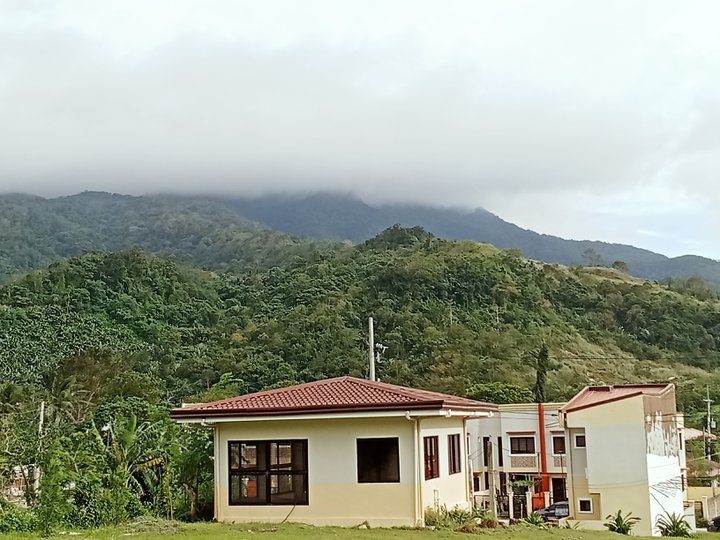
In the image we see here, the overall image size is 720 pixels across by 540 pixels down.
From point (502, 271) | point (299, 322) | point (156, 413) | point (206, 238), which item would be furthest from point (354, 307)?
point (206, 238)

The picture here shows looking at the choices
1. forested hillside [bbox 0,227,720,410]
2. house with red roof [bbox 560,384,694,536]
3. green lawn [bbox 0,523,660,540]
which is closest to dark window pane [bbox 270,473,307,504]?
green lawn [bbox 0,523,660,540]

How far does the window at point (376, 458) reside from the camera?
17094 millimetres

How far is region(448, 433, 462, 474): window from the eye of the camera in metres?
19.4

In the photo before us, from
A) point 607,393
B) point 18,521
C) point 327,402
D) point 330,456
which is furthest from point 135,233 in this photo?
point 330,456

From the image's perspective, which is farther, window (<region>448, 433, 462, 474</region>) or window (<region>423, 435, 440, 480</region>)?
window (<region>448, 433, 462, 474</region>)

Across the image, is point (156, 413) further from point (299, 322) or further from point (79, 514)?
point (299, 322)

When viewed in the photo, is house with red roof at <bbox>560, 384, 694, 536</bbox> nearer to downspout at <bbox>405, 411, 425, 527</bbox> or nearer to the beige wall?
the beige wall

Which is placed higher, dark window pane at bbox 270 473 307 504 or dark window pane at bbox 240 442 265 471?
dark window pane at bbox 240 442 265 471

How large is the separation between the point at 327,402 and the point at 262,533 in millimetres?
3092

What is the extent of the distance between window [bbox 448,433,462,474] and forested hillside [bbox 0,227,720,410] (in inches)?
1371

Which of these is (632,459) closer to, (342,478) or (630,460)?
(630,460)

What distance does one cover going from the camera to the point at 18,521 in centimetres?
1628

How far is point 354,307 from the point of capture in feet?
228

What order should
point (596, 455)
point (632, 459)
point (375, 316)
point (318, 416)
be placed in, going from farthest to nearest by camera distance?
1. point (375, 316)
2. point (596, 455)
3. point (632, 459)
4. point (318, 416)
